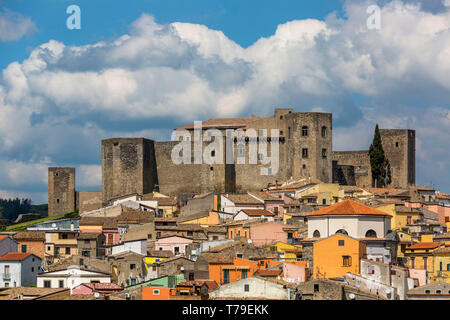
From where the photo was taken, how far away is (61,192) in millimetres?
73562

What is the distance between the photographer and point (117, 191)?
6762 centimetres

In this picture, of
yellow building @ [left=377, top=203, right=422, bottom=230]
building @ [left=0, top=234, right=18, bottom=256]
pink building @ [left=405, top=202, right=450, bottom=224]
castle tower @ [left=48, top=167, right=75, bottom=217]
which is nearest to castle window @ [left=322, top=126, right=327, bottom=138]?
pink building @ [left=405, top=202, right=450, bottom=224]

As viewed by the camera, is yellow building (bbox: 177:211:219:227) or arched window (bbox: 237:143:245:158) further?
arched window (bbox: 237:143:245:158)

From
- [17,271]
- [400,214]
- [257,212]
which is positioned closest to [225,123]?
[257,212]

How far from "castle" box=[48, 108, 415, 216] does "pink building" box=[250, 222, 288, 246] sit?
1956 cm

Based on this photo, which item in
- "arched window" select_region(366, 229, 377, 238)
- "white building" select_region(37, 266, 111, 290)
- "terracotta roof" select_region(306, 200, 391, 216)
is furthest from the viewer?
"terracotta roof" select_region(306, 200, 391, 216)

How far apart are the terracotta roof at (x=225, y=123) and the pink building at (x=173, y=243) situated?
25224mm

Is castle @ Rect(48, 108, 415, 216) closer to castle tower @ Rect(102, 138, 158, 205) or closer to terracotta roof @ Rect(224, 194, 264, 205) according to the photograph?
castle tower @ Rect(102, 138, 158, 205)

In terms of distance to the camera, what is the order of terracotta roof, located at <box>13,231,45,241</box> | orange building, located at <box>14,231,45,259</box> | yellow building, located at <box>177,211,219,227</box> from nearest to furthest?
1. orange building, located at <box>14,231,45,259</box>
2. terracotta roof, located at <box>13,231,45,241</box>
3. yellow building, located at <box>177,211,219,227</box>

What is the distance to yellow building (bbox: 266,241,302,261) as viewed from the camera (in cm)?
4070

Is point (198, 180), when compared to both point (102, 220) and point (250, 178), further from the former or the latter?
point (102, 220)

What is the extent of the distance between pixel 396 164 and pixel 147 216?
76.9ft

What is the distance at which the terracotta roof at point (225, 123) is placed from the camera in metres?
72.1

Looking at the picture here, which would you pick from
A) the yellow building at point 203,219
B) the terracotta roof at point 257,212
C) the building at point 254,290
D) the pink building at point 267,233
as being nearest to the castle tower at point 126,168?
the yellow building at point 203,219
